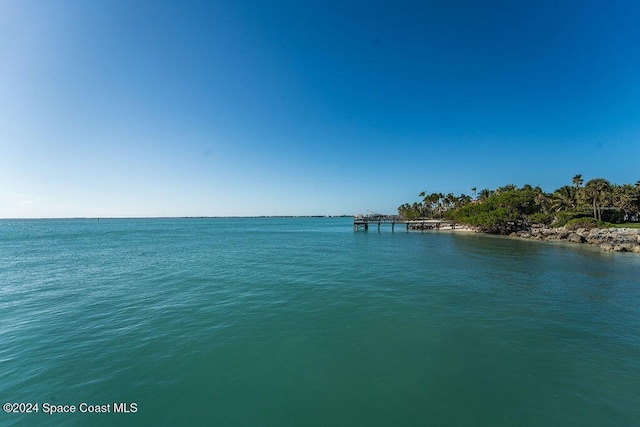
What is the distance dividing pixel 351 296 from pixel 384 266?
35.0 ft

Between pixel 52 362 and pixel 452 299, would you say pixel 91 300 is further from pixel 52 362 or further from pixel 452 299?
pixel 452 299

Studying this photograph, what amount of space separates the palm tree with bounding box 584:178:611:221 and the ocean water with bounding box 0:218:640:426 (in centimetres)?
5317

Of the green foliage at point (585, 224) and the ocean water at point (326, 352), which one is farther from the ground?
the green foliage at point (585, 224)

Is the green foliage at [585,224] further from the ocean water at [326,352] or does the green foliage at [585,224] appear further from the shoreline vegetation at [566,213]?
the ocean water at [326,352]

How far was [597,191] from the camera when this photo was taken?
5709 cm

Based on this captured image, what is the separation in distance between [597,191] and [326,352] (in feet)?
248

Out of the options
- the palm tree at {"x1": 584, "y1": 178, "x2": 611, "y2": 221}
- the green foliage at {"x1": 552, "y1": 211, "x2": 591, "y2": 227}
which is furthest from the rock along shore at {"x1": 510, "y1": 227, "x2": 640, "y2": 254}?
the palm tree at {"x1": 584, "y1": 178, "x2": 611, "y2": 221}

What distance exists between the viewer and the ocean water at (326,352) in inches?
279

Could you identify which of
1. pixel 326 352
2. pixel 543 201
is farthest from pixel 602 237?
pixel 326 352

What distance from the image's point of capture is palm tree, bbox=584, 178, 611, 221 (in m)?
57.3

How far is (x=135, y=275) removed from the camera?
23031mm

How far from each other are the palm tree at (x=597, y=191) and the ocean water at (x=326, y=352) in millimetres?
53168

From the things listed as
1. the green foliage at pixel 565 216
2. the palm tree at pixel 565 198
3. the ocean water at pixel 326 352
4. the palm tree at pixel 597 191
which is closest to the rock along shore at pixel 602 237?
the green foliage at pixel 565 216

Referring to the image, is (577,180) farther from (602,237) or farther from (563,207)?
(602,237)
